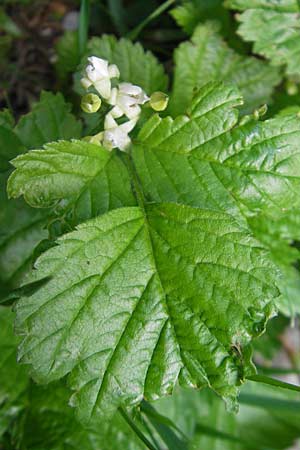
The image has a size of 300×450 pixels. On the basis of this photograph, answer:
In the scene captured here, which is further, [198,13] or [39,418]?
[198,13]

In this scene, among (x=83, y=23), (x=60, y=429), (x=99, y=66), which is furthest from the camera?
(x=83, y=23)

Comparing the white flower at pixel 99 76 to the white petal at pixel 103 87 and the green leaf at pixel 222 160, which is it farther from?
the green leaf at pixel 222 160

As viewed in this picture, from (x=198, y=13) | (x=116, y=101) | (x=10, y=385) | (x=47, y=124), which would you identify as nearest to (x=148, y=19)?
(x=198, y=13)

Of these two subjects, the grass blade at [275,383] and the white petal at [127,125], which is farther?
the white petal at [127,125]

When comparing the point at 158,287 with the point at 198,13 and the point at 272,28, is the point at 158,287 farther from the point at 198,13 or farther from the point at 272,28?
the point at 198,13

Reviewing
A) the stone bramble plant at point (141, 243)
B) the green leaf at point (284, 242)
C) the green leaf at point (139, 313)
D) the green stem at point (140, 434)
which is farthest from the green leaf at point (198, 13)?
the green stem at point (140, 434)

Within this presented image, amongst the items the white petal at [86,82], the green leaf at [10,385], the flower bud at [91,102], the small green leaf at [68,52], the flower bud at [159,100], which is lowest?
the green leaf at [10,385]
